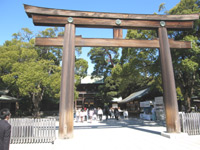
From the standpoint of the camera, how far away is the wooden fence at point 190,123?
6.85 m

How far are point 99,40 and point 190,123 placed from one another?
5.83m

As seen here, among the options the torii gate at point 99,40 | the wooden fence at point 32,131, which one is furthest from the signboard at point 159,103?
the wooden fence at point 32,131

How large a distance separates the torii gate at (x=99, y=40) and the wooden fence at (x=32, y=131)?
586 mm

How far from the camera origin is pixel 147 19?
758 centimetres

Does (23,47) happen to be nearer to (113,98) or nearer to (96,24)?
(96,24)

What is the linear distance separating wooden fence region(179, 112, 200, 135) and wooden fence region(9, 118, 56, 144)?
19.3 ft

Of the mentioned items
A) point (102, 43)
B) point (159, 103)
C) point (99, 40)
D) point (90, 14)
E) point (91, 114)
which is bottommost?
point (91, 114)

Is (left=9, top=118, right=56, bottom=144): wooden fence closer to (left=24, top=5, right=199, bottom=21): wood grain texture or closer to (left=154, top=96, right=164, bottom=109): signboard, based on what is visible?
(left=24, top=5, right=199, bottom=21): wood grain texture

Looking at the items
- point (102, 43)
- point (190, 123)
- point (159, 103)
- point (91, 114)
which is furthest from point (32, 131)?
point (159, 103)

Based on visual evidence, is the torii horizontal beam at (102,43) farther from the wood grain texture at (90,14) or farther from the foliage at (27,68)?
the foliage at (27,68)

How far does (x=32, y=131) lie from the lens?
20.4ft

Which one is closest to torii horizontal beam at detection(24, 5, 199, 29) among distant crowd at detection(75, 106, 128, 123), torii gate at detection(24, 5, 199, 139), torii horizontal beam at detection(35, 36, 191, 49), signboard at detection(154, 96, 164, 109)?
torii gate at detection(24, 5, 199, 139)

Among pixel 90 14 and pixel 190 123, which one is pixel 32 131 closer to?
pixel 90 14

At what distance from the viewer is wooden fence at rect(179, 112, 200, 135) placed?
22.5 ft
